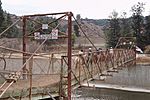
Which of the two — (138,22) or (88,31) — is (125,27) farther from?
(88,31)

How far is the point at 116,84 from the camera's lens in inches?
985

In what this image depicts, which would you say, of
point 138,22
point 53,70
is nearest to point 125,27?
point 138,22

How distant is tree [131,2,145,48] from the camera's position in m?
32.2

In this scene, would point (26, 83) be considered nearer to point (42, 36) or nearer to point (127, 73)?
point (42, 36)

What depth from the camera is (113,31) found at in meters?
34.2

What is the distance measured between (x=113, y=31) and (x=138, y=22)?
2659 millimetres

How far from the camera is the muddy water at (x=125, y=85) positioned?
2138 centimetres

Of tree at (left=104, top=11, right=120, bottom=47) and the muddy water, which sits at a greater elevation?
tree at (left=104, top=11, right=120, bottom=47)

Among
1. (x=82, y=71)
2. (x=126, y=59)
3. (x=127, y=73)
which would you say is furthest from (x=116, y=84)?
(x=82, y=71)

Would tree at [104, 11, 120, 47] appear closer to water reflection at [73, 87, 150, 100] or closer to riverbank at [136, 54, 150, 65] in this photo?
riverbank at [136, 54, 150, 65]

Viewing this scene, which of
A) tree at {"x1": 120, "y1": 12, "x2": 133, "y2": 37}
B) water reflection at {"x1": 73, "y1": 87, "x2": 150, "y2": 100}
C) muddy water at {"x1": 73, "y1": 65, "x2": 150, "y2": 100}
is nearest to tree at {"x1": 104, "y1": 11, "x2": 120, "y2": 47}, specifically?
tree at {"x1": 120, "y1": 12, "x2": 133, "y2": 37}

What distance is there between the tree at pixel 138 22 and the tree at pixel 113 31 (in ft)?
5.59

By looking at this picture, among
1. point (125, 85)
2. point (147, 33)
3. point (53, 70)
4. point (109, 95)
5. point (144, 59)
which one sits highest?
point (147, 33)

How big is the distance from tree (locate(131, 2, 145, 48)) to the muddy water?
780 cm
